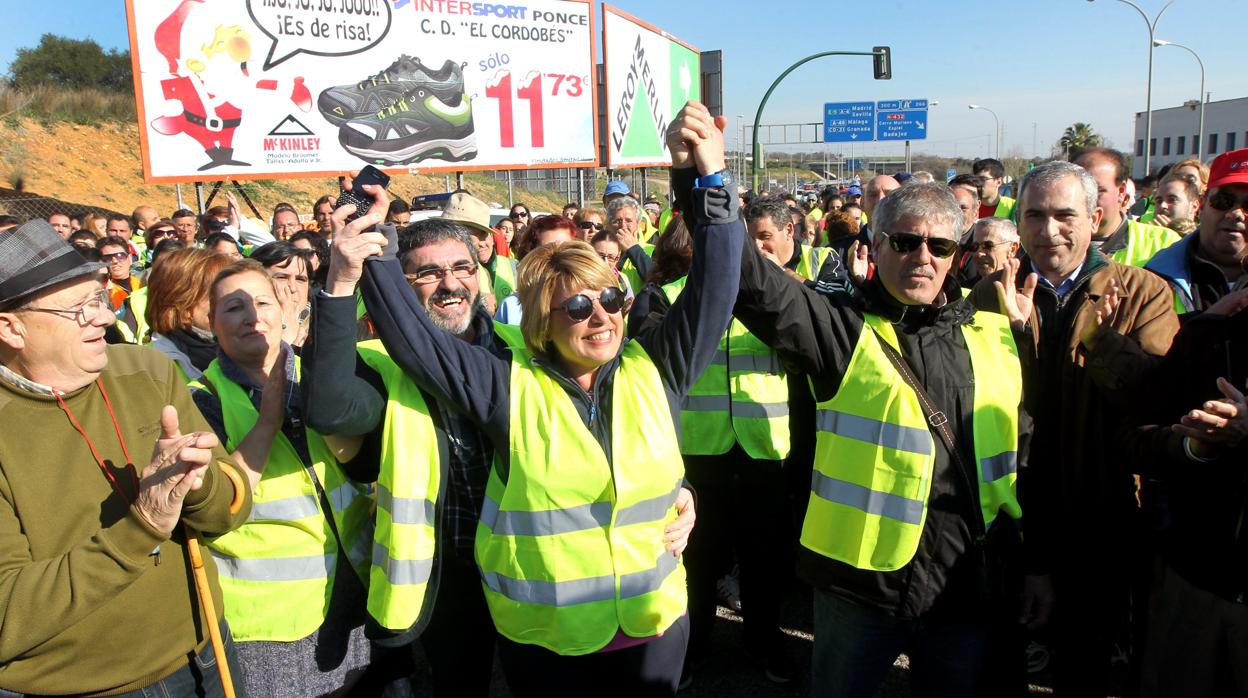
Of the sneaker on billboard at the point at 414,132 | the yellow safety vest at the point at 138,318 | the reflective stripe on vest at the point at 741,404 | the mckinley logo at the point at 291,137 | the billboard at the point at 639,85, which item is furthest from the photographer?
the billboard at the point at 639,85

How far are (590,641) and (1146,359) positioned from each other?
1.78 m

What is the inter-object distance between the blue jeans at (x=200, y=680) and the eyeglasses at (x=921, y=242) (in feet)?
7.00

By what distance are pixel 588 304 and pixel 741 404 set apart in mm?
1570

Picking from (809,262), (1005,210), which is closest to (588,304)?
(809,262)

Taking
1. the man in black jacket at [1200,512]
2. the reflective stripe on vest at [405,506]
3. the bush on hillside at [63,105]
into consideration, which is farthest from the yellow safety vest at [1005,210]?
the bush on hillside at [63,105]

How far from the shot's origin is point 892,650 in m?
2.23

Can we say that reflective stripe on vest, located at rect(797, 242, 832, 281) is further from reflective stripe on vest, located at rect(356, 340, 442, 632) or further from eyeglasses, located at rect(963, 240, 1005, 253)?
reflective stripe on vest, located at rect(356, 340, 442, 632)

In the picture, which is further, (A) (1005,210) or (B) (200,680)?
(A) (1005,210)

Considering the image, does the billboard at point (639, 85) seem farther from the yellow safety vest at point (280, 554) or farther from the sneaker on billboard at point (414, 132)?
the yellow safety vest at point (280, 554)

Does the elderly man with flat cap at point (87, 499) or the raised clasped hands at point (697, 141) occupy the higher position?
the raised clasped hands at point (697, 141)

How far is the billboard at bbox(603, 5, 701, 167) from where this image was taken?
56.3 feet

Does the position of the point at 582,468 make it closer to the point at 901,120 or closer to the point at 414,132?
the point at 414,132

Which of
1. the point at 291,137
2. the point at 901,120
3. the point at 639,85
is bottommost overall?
the point at 291,137

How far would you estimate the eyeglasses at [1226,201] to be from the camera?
2.91 m
